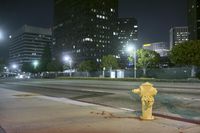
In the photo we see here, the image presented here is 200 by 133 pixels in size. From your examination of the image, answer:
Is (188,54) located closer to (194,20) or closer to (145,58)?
(145,58)

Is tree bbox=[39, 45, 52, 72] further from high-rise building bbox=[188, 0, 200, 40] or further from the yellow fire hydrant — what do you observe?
the yellow fire hydrant

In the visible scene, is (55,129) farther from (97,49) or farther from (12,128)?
(97,49)

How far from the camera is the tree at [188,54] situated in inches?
2142

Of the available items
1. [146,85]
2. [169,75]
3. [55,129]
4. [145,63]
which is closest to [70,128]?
[55,129]

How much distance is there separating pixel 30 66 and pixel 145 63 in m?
110

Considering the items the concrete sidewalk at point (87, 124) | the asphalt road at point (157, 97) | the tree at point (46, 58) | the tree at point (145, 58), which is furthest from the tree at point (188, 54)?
the tree at point (46, 58)

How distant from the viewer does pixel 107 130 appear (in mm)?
8773

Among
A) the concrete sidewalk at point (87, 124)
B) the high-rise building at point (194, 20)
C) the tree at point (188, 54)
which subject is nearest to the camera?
the concrete sidewalk at point (87, 124)

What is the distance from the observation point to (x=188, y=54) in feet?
181

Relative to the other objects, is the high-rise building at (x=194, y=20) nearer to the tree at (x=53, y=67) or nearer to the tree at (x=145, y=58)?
the tree at (x=53, y=67)

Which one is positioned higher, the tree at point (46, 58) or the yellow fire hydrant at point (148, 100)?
the tree at point (46, 58)

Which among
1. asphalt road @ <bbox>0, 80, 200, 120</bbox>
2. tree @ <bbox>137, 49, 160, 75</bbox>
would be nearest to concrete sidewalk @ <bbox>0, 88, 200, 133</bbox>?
asphalt road @ <bbox>0, 80, 200, 120</bbox>

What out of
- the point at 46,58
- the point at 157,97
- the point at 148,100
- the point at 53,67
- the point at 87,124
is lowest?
the point at 87,124

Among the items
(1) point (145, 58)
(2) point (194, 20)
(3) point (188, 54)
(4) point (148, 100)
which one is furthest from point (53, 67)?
(4) point (148, 100)
